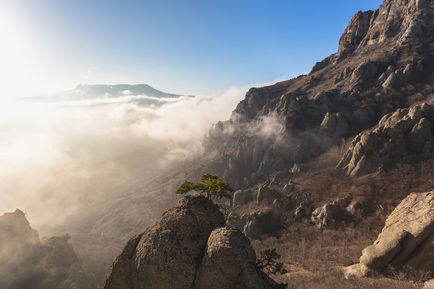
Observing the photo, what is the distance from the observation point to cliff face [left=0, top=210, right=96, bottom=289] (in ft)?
499

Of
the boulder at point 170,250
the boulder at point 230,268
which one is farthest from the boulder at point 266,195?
the boulder at point 230,268

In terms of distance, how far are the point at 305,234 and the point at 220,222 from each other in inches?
4556

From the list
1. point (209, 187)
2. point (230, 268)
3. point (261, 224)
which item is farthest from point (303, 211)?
point (230, 268)

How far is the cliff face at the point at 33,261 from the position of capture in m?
152

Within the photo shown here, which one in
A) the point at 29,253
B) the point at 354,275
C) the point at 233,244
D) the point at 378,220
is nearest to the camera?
the point at 233,244

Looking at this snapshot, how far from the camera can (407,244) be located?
205 ft

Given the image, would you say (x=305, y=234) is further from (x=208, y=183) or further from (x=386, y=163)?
(x=208, y=183)

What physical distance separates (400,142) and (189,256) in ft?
523

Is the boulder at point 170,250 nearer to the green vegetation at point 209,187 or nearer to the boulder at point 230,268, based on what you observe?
the green vegetation at point 209,187

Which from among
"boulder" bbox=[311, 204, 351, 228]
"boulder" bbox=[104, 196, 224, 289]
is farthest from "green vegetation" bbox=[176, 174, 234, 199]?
"boulder" bbox=[311, 204, 351, 228]

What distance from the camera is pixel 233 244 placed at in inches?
1446

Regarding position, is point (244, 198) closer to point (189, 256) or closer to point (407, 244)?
point (407, 244)

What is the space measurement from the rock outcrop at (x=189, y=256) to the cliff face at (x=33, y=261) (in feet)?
419

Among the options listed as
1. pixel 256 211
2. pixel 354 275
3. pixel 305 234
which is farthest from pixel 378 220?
pixel 354 275
